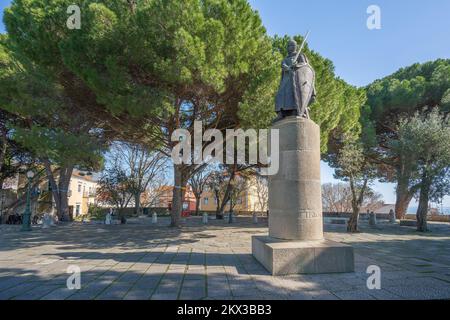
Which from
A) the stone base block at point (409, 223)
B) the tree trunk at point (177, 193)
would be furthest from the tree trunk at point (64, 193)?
the stone base block at point (409, 223)

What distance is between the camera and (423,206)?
16.2 metres

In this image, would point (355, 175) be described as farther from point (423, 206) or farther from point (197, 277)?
point (197, 277)

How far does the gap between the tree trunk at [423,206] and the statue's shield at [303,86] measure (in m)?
13.2

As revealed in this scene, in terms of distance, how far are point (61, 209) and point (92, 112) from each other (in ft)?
33.8

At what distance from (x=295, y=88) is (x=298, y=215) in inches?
109

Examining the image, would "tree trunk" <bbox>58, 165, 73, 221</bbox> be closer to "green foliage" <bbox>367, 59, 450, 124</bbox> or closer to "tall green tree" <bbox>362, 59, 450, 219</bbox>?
"tall green tree" <bbox>362, 59, 450, 219</bbox>

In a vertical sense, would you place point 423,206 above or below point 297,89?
below

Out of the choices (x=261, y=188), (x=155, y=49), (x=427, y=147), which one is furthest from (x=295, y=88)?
(x=261, y=188)

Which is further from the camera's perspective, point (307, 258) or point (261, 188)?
point (261, 188)

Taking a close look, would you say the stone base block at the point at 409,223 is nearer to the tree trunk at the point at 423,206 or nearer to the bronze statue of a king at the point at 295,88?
the tree trunk at the point at 423,206

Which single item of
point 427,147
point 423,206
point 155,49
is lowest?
point 423,206

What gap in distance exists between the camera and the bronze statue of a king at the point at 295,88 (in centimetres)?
637

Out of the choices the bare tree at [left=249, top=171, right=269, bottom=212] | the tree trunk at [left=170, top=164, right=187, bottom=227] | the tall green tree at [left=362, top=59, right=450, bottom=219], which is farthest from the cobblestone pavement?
the bare tree at [left=249, top=171, right=269, bottom=212]
